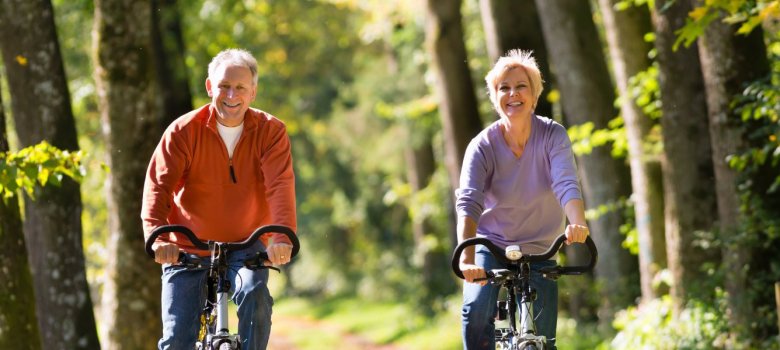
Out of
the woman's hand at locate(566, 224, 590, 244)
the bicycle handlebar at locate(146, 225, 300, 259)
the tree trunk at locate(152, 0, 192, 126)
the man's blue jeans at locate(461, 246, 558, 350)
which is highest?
the tree trunk at locate(152, 0, 192, 126)

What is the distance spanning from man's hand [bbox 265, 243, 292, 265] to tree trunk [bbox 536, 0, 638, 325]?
11.3 meters

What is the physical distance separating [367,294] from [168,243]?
123ft

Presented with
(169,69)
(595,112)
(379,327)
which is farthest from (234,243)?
(379,327)

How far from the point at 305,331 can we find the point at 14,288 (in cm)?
2522

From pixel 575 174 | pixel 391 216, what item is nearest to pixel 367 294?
pixel 391 216

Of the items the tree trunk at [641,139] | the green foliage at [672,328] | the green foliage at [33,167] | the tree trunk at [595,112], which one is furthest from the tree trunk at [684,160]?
the green foliage at [33,167]

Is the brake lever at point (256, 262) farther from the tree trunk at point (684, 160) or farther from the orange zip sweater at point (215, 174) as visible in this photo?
the tree trunk at point (684, 160)

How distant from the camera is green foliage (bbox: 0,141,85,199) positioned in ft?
28.1

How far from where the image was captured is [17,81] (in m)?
10.8

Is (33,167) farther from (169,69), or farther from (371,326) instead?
(371,326)

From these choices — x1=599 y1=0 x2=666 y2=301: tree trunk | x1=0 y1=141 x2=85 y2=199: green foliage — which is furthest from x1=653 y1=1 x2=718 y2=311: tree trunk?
x1=0 y1=141 x2=85 y2=199: green foliage

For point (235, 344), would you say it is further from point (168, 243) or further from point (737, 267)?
point (737, 267)

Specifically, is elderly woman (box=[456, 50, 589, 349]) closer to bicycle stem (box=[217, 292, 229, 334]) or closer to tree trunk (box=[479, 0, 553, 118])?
bicycle stem (box=[217, 292, 229, 334])

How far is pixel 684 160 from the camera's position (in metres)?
13.6
